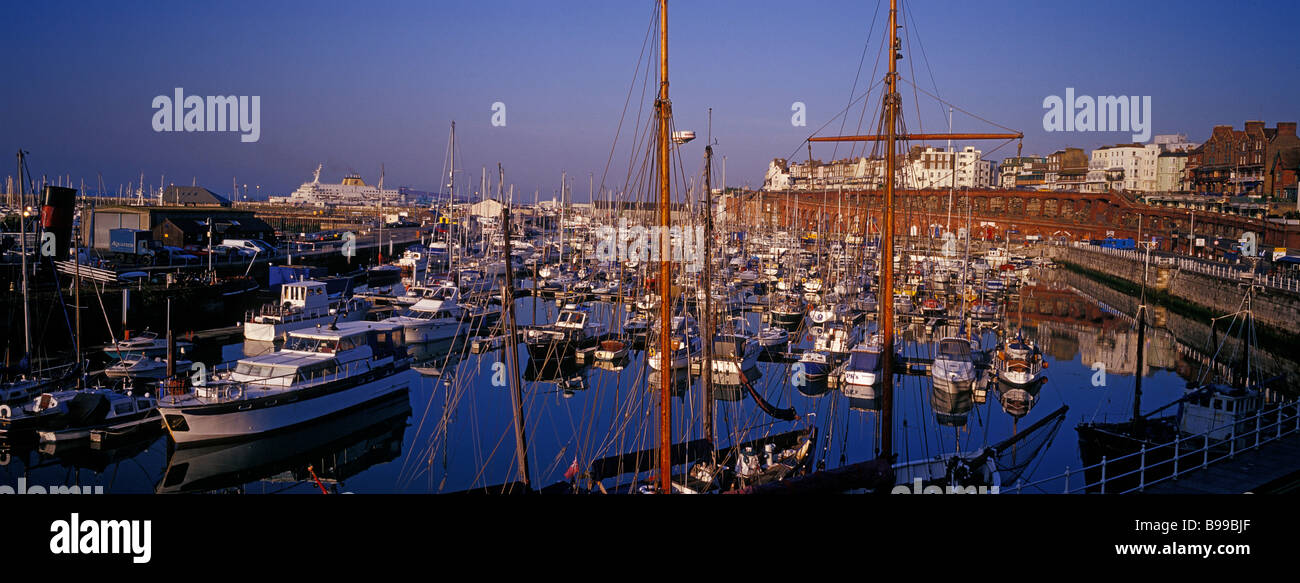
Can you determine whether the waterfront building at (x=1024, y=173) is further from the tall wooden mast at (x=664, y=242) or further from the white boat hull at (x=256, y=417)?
the tall wooden mast at (x=664, y=242)

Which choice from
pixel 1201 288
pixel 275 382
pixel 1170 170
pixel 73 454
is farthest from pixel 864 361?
pixel 1170 170

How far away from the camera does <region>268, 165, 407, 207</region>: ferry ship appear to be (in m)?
136

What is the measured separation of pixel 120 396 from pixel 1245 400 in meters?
18.5

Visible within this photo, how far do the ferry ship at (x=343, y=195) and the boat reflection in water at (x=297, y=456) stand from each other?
4860 inches

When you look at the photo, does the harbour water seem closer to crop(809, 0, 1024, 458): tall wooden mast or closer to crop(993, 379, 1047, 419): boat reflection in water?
crop(993, 379, 1047, 419): boat reflection in water

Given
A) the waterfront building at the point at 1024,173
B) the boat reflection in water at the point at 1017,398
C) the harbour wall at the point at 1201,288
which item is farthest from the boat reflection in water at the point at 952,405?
the waterfront building at the point at 1024,173

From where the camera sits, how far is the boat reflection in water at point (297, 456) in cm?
1326

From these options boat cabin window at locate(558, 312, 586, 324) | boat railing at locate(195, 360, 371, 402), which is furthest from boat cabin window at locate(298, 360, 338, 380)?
boat cabin window at locate(558, 312, 586, 324)

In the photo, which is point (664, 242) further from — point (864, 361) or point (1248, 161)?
point (1248, 161)

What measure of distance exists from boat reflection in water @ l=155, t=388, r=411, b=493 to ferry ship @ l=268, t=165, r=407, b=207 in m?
123

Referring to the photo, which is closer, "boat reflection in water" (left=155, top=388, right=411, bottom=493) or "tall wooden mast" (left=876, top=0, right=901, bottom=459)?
"tall wooden mast" (left=876, top=0, right=901, bottom=459)
